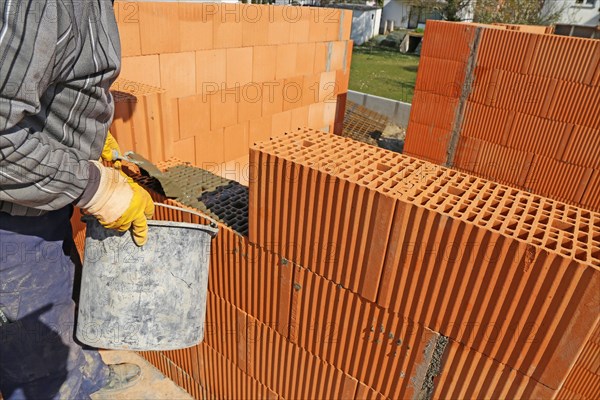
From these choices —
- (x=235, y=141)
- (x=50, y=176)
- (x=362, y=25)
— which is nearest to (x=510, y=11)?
(x=362, y=25)

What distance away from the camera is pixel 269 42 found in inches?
243

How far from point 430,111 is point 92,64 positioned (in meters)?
9.66

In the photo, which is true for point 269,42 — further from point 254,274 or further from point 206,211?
point 254,274

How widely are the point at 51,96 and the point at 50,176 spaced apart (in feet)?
1.60

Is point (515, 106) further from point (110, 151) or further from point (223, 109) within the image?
point (110, 151)

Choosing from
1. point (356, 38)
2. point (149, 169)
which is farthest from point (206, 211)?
point (356, 38)

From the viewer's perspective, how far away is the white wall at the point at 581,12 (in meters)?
29.7

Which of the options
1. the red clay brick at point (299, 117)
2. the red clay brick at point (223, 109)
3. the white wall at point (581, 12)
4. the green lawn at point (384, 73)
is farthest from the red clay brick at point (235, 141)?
the white wall at point (581, 12)

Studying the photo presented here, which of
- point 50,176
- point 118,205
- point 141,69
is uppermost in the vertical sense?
point 141,69

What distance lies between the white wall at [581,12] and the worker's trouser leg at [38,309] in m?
36.7

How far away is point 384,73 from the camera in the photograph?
23062 mm

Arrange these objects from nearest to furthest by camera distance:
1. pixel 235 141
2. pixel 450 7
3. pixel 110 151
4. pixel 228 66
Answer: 1. pixel 110 151
2. pixel 228 66
3. pixel 235 141
4. pixel 450 7

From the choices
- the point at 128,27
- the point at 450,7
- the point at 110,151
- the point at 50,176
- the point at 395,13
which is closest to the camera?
the point at 50,176

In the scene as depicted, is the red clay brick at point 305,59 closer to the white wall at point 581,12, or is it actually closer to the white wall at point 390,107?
the white wall at point 390,107
